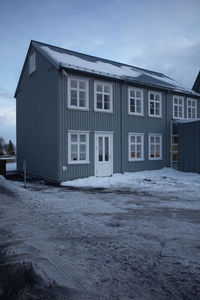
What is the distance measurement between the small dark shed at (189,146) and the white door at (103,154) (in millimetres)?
5624

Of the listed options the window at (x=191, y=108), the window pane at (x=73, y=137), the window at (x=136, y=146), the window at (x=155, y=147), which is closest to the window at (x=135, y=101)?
the window at (x=136, y=146)

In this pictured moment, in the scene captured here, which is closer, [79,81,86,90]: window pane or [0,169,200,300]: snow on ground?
[0,169,200,300]: snow on ground

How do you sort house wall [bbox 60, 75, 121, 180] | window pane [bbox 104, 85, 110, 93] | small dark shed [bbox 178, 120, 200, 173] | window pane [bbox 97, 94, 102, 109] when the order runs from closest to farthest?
house wall [bbox 60, 75, 121, 180] < window pane [bbox 97, 94, 102, 109] < window pane [bbox 104, 85, 110, 93] < small dark shed [bbox 178, 120, 200, 173]

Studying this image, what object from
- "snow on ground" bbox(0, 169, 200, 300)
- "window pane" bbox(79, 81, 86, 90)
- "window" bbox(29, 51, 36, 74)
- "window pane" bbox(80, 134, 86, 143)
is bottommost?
"snow on ground" bbox(0, 169, 200, 300)

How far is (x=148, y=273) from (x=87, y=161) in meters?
10.6

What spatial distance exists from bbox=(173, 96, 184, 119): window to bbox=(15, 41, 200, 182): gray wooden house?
3.2 inches

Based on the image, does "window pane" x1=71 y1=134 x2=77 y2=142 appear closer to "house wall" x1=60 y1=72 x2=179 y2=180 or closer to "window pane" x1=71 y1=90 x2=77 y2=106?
"house wall" x1=60 y1=72 x2=179 y2=180

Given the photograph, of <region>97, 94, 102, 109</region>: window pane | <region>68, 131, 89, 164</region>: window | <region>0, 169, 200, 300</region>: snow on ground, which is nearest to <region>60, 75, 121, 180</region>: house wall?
<region>68, 131, 89, 164</region>: window

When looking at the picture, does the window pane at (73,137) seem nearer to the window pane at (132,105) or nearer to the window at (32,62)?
the window pane at (132,105)

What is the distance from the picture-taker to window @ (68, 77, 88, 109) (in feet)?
43.8

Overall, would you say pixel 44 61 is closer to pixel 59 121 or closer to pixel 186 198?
pixel 59 121

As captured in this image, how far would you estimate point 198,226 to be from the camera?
17.7 feet

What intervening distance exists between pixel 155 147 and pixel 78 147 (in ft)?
21.9

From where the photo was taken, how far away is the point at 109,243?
443cm
